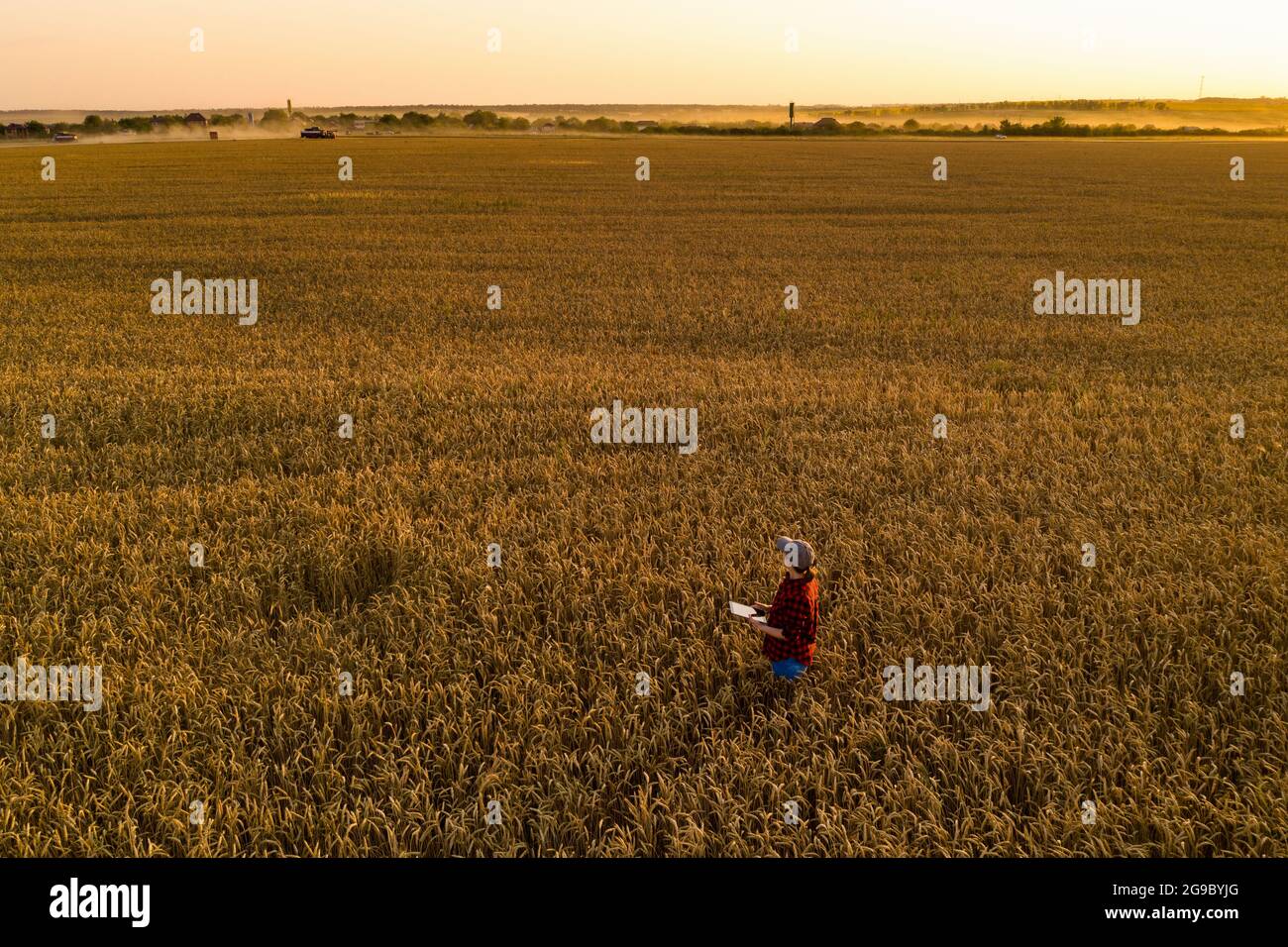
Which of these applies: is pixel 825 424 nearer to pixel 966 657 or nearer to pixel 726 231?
pixel 966 657

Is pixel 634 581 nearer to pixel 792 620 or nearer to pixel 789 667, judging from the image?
pixel 789 667

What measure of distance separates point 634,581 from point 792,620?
59.8 inches

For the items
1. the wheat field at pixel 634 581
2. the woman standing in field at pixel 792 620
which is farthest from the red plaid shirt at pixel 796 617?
the wheat field at pixel 634 581

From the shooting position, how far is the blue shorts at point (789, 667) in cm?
389

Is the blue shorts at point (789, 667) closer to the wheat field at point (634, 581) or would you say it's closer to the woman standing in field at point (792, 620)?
the woman standing in field at point (792, 620)

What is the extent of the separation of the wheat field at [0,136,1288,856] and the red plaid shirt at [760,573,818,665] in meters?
0.29

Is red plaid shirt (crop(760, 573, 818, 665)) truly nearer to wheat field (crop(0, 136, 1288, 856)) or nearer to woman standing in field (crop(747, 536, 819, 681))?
woman standing in field (crop(747, 536, 819, 681))

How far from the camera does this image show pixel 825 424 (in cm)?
838

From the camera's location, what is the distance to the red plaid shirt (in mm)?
3654

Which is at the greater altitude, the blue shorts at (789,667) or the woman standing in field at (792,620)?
the woman standing in field at (792,620)

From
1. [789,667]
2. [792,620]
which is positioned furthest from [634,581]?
[792,620]

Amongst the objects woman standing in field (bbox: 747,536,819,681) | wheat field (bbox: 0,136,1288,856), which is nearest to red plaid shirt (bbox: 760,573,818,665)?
woman standing in field (bbox: 747,536,819,681)

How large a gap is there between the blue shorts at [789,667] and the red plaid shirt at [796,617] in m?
0.03

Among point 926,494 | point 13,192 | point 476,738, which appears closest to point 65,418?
point 476,738
